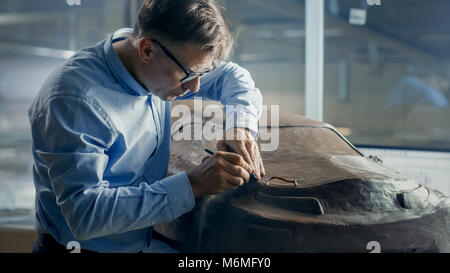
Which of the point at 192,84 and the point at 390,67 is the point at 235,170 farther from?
the point at 390,67

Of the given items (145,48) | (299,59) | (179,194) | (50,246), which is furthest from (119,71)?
(299,59)

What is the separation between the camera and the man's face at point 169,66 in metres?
1.23

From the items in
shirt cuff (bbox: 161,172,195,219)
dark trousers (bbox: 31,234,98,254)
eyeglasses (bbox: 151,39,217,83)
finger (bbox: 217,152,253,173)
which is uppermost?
eyeglasses (bbox: 151,39,217,83)

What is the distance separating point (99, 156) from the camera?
1151mm

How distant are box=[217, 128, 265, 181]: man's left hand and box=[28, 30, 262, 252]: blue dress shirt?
7 centimetres

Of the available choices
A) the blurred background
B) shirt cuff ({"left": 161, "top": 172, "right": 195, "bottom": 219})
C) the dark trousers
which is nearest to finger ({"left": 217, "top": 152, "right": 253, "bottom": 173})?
shirt cuff ({"left": 161, "top": 172, "right": 195, "bottom": 219})

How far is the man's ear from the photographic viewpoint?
1.24 meters

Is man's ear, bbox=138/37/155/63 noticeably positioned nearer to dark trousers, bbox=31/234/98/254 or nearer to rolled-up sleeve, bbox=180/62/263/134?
rolled-up sleeve, bbox=180/62/263/134

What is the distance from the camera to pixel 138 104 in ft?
4.52

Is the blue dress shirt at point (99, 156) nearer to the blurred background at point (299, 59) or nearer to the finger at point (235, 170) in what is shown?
the finger at point (235, 170)

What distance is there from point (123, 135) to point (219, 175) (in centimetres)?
30

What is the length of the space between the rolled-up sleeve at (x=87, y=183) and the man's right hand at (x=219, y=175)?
1.1 inches
